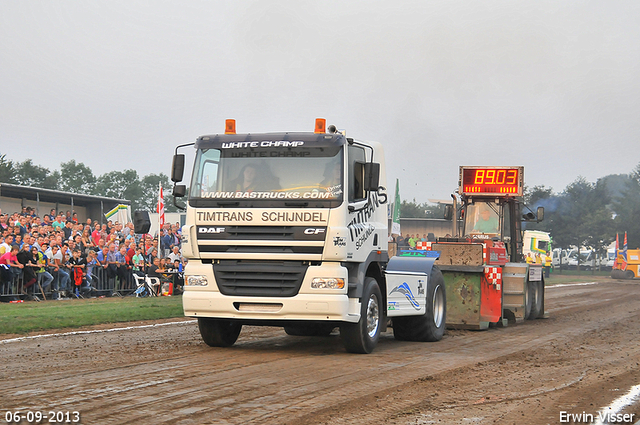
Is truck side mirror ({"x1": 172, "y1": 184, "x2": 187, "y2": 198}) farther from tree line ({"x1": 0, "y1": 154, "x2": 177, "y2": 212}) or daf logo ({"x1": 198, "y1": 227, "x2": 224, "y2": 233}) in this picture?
tree line ({"x1": 0, "y1": 154, "x2": 177, "y2": 212})

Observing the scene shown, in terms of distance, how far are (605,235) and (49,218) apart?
51856 millimetres

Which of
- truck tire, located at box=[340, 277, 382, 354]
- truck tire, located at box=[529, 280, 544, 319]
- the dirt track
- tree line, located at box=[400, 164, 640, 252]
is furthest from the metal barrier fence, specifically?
tree line, located at box=[400, 164, 640, 252]

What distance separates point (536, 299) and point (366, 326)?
830 centimetres

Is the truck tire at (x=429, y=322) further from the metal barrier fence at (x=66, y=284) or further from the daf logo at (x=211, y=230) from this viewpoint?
the metal barrier fence at (x=66, y=284)

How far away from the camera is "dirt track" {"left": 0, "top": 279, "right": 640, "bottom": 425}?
6.24 m

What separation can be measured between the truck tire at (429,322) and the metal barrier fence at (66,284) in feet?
36.0

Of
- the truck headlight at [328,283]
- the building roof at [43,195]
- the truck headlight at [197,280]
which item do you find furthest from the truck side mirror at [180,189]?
the building roof at [43,195]

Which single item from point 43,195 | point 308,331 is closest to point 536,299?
point 308,331

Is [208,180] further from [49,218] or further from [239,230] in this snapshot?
[49,218]

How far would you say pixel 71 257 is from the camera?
68.4 ft

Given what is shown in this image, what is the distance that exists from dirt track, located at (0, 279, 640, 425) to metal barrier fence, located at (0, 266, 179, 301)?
764 centimetres

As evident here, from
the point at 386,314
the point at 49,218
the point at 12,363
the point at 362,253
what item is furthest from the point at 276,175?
the point at 49,218

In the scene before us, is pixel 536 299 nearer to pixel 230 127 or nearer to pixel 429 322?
pixel 429 322

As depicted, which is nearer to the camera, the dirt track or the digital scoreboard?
the dirt track
